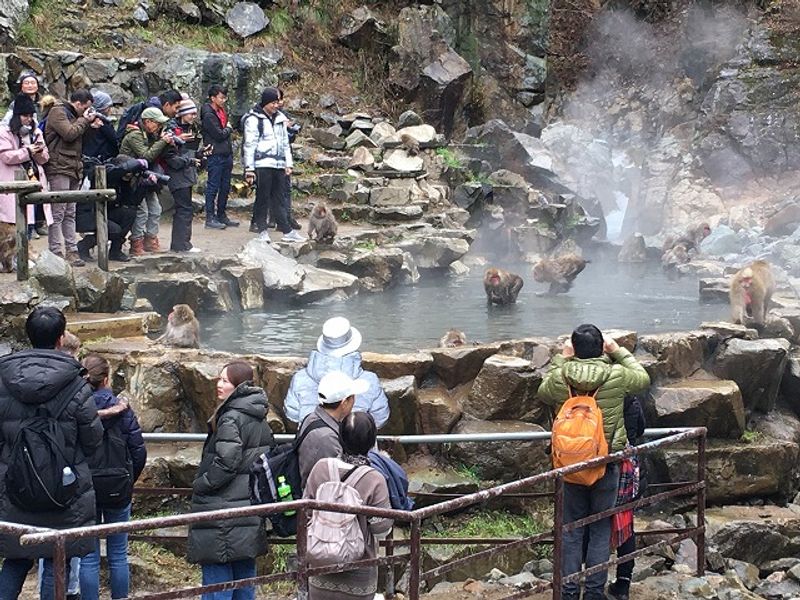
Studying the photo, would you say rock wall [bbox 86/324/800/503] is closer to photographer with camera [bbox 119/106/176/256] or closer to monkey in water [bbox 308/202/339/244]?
photographer with camera [bbox 119/106/176/256]

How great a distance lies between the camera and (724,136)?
22.2 metres

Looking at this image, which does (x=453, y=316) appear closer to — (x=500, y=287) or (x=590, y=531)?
(x=500, y=287)

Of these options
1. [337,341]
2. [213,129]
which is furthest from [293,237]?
[337,341]

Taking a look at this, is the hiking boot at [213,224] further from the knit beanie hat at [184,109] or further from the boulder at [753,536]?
the boulder at [753,536]

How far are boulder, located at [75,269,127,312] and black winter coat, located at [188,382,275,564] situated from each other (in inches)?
172

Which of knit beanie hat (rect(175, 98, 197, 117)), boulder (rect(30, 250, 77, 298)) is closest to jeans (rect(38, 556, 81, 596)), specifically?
boulder (rect(30, 250, 77, 298))

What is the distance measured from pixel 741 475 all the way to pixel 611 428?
313cm

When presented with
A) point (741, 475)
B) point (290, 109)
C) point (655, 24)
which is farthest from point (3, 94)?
A: point (655, 24)

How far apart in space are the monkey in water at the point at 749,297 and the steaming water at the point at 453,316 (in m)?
0.95

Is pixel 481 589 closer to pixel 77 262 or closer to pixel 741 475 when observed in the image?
pixel 741 475

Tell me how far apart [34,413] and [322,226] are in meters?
8.17

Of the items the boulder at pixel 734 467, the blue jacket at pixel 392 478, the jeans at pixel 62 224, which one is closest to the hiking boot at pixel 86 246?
the jeans at pixel 62 224

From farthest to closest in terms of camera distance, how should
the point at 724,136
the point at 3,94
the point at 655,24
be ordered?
the point at 655,24 < the point at 724,136 < the point at 3,94

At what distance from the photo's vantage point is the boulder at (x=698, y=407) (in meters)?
7.87
